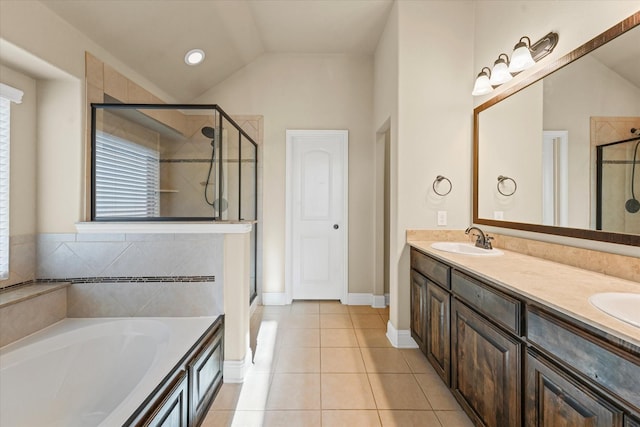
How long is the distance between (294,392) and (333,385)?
0.27m

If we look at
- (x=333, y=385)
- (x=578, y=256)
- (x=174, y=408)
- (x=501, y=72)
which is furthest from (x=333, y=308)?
(x=501, y=72)

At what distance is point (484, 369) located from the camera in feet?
4.72

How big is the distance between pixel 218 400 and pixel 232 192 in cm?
155

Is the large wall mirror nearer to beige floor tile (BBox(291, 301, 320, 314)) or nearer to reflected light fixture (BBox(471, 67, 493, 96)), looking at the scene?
reflected light fixture (BBox(471, 67, 493, 96))

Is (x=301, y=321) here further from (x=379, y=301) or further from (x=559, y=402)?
(x=559, y=402)

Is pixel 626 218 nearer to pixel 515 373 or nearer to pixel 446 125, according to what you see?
pixel 515 373

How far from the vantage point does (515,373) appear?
3.98 feet

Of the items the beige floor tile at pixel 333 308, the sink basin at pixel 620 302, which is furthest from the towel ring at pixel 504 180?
the beige floor tile at pixel 333 308

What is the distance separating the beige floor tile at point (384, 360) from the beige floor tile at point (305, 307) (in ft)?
3.29

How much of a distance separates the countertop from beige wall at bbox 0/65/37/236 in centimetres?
269

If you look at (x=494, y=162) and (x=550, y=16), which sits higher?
(x=550, y=16)

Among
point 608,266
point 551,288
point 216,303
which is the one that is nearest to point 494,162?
point 608,266

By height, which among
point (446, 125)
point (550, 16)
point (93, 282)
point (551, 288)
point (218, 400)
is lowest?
point (218, 400)

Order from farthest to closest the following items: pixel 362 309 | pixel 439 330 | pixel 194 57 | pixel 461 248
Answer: pixel 362 309 < pixel 194 57 < pixel 461 248 < pixel 439 330
